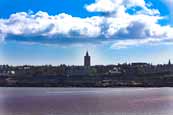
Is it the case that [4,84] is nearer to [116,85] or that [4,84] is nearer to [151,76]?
[116,85]

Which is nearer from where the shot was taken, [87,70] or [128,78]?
[87,70]

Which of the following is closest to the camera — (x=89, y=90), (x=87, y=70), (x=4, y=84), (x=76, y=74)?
(x=87, y=70)

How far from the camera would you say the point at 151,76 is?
5747cm

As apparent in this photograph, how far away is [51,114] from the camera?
22.8 meters


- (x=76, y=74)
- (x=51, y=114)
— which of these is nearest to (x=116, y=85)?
(x=76, y=74)

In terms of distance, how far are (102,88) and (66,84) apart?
19.6ft

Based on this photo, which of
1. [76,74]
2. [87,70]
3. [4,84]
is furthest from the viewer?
[4,84]

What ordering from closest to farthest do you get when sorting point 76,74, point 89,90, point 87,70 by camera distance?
point 87,70
point 76,74
point 89,90

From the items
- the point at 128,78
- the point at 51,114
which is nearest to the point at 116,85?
the point at 128,78

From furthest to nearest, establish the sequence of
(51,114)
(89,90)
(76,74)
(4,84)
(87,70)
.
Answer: (89,90) → (4,84) → (76,74) → (87,70) → (51,114)

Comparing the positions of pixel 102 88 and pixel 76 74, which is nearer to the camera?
pixel 76 74

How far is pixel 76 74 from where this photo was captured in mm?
55500

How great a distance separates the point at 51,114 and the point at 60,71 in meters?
34.2

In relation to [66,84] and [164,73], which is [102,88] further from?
[164,73]
